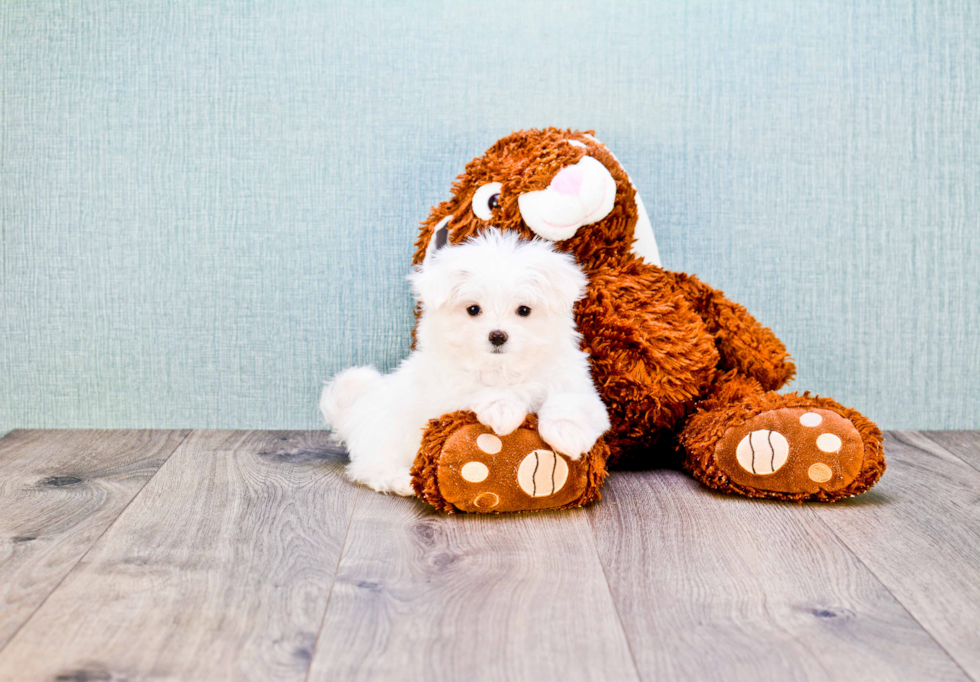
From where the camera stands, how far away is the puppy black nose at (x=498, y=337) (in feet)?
4.10

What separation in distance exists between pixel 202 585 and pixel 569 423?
0.54 metres

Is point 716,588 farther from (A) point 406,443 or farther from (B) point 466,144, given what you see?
(B) point 466,144

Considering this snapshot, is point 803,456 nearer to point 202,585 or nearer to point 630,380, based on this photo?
point 630,380

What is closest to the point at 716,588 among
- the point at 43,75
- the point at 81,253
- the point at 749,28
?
the point at 749,28

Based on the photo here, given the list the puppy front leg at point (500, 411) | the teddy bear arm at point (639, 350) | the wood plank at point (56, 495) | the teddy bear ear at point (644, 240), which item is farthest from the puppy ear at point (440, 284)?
the wood plank at point (56, 495)

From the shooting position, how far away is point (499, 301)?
1260mm

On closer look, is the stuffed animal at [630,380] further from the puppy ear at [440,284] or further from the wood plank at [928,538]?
the puppy ear at [440,284]

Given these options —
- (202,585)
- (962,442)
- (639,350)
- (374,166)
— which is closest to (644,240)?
(639,350)

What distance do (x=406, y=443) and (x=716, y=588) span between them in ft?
1.85

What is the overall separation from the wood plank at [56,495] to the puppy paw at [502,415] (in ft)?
1.86

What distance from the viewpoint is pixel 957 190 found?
183 cm

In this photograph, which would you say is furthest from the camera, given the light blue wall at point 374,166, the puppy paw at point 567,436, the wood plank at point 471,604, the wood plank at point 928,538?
the light blue wall at point 374,166

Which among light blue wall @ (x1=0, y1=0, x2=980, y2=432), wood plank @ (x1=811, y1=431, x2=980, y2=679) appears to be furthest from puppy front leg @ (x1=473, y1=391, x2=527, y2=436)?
light blue wall @ (x1=0, y1=0, x2=980, y2=432)

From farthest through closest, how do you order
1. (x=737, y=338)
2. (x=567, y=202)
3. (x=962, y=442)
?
(x=962, y=442)
(x=737, y=338)
(x=567, y=202)
